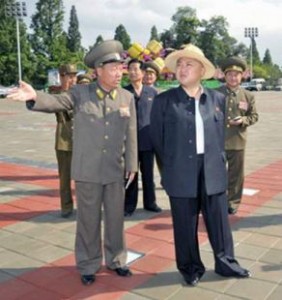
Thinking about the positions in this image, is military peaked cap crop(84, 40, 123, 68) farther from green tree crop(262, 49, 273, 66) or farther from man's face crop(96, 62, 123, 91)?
green tree crop(262, 49, 273, 66)

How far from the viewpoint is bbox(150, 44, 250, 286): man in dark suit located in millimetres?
3521

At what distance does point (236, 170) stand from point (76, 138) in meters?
2.54

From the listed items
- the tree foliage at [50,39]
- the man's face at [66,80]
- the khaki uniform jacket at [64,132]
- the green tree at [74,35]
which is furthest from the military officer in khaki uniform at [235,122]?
the green tree at [74,35]

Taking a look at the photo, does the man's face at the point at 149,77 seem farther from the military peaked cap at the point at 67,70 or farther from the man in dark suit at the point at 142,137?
the military peaked cap at the point at 67,70

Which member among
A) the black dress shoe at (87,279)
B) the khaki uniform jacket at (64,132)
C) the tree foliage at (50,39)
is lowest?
the black dress shoe at (87,279)

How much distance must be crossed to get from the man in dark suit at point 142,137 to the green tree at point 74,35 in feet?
252

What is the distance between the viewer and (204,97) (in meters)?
3.60

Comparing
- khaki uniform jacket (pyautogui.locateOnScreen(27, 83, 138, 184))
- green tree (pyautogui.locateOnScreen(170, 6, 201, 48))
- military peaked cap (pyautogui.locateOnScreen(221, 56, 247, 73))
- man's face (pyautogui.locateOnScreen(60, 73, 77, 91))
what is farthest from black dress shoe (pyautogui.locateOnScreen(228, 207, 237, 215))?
green tree (pyautogui.locateOnScreen(170, 6, 201, 48))

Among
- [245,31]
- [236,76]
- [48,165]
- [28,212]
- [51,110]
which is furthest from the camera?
[245,31]

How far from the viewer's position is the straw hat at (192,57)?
3.47 m

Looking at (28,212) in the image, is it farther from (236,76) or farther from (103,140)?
(236,76)

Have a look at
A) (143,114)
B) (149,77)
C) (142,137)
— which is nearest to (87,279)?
(142,137)

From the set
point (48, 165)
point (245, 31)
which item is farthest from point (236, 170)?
point (245, 31)

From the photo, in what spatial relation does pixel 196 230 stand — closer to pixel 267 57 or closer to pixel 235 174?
pixel 235 174
